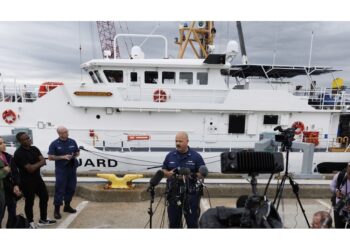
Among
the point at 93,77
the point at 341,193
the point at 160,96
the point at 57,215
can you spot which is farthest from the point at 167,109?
the point at 341,193

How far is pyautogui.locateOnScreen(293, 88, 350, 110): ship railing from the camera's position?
26.3ft

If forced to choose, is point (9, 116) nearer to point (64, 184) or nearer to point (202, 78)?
point (64, 184)

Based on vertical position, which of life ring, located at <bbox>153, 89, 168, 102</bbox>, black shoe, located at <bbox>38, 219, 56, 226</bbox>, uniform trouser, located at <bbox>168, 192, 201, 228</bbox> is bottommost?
black shoe, located at <bbox>38, 219, 56, 226</bbox>

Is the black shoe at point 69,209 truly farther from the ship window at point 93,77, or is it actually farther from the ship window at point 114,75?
the ship window at point 93,77

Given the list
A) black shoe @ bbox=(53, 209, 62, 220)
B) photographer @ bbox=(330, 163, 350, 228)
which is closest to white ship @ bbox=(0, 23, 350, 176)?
black shoe @ bbox=(53, 209, 62, 220)

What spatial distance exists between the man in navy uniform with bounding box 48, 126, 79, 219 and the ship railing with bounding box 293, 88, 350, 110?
7617 millimetres

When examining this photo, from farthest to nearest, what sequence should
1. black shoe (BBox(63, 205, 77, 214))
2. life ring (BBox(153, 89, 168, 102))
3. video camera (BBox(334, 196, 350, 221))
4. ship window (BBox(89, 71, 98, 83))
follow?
1. ship window (BBox(89, 71, 98, 83))
2. life ring (BBox(153, 89, 168, 102))
3. black shoe (BBox(63, 205, 77, 214))
4. video camera (BBox(334, 196, 350, 221))

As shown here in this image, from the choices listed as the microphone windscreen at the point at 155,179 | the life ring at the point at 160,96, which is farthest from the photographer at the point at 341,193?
the life ring at the point at 160,96

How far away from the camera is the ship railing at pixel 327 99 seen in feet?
26.3

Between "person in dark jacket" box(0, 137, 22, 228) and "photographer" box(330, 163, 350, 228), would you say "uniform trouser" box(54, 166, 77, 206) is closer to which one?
"person in dark jacket" box(0, 137, 22, 228)

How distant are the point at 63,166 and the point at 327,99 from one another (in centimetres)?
901

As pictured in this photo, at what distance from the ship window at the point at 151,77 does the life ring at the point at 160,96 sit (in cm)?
47

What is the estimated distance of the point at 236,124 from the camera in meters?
7.92

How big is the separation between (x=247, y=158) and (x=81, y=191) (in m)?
3.82
